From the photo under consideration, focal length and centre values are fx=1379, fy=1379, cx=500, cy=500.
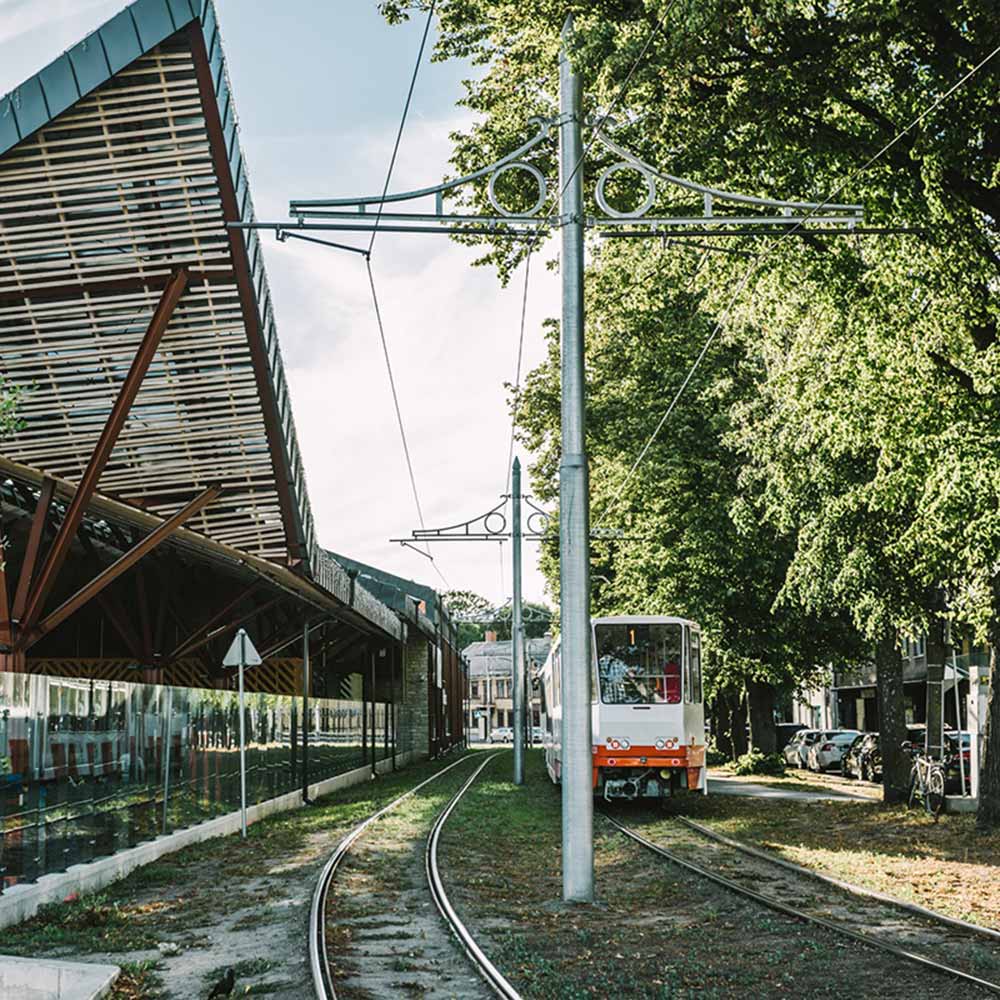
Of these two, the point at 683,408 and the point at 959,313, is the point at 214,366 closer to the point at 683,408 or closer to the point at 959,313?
the point at 959,313

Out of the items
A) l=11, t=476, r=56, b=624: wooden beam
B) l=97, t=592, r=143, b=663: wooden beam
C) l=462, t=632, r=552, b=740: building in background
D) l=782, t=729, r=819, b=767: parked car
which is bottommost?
l=462, t=632, r=552, b=740: building in background

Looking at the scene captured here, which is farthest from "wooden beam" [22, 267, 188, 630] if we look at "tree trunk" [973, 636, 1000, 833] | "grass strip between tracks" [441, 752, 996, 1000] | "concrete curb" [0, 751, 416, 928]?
"tree trunk" [973, 636, 1000, 833]

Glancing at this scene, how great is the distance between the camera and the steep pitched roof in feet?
54.3

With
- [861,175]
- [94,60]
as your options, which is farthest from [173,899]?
[861,175]

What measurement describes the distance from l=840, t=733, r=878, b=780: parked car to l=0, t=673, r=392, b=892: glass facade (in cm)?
1920

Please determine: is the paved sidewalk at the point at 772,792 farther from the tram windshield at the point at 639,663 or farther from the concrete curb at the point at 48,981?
the concrete curb at the point at 48,981

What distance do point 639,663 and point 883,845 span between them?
22.0 feet

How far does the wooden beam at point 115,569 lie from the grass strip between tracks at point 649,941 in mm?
6101

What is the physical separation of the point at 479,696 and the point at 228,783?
128649 mm

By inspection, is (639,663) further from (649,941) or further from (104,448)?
(649,941)

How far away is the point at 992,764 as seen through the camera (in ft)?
62.3

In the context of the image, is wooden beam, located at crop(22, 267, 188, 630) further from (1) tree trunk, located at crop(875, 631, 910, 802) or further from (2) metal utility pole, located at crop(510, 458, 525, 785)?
(2) metal utility pole, located at crop(510, 458, 525, 785)

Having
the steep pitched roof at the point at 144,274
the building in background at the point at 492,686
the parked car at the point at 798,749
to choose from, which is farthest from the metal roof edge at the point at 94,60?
the building in background at the point at 492,686

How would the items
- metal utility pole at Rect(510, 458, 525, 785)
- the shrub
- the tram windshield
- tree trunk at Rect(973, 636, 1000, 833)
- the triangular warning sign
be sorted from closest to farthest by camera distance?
tree trunk at Rect(973, 636, 1000, 833)
the triangular warning sign
the tram windshield
metal utility pole at Rect(510, 458, 525, 785)
the shrub
